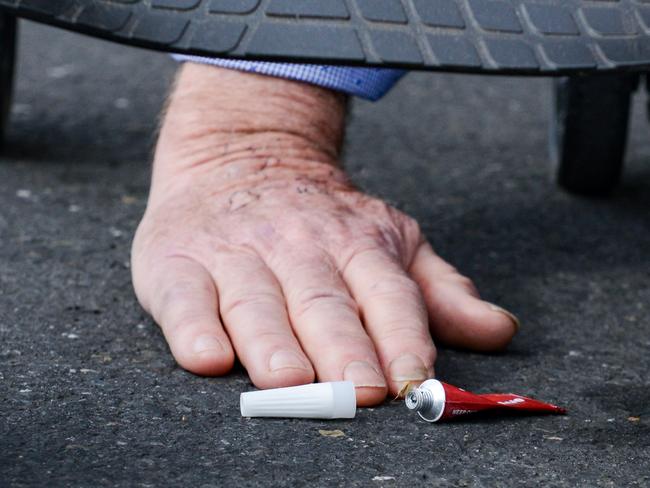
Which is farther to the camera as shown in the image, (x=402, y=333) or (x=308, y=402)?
(x=402, y=333)

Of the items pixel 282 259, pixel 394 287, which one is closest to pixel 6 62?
pixel 282 259

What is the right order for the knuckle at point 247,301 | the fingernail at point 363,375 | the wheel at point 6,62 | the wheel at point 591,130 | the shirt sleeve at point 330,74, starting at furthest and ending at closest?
1. the wheel at point 6,62
2. the wheel at point 591,130
3. the shirt sleeve at point 330,74
4. the knuckle at point 247,301
5. the fingernail at point 363,375

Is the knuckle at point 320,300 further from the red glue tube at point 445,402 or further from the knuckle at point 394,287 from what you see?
the red glue tube at point 445,402

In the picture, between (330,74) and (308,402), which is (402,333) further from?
(330,74)

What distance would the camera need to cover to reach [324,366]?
42.9 inches

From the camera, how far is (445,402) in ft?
3.30

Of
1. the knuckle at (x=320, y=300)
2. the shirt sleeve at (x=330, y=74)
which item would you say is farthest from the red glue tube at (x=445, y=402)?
the shirt sleeve at (x=330, y=74)

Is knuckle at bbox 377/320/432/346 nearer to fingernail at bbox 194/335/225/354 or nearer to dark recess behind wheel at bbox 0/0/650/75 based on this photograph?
fingernail at bbox 194/335/225/354

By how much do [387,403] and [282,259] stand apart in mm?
250

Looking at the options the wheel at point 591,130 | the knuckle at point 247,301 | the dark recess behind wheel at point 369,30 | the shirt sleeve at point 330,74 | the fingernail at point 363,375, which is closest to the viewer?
the dark recess behind wheel at point 369,30

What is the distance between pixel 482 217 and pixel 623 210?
0.84 ft

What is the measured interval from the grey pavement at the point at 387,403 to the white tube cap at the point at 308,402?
1cm

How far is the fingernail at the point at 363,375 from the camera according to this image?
41.3 inches

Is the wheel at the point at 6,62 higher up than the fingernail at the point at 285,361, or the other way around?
the fingernail at the point at 285,361
